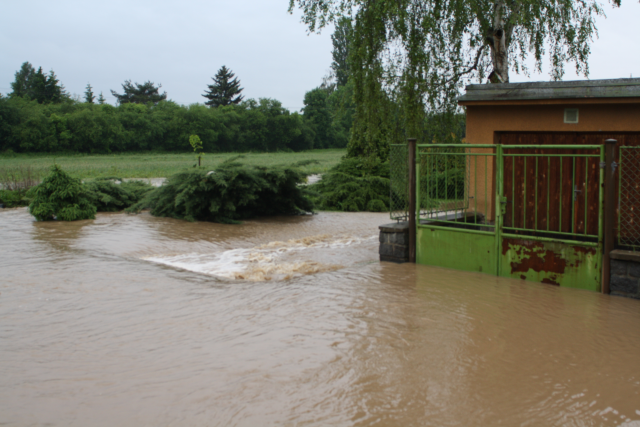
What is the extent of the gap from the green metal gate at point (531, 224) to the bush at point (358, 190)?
9151mm

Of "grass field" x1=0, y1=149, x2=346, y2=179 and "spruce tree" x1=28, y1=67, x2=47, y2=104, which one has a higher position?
"spruce tree" x1=28, y1=67, x2=47, y2=104

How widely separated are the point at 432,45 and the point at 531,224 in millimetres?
6521

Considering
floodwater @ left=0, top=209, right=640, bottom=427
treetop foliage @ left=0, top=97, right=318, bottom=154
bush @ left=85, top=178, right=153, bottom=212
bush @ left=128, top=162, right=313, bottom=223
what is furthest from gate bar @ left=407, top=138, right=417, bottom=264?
treetop foliage @ left=0, top=97, right=318, bottom=154

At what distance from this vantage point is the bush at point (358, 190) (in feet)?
65.6

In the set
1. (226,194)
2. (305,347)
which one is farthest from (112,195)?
(305,347)

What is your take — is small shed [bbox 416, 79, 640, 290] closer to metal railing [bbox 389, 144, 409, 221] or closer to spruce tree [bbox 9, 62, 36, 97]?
metal railing [bbox 389, 144, 409, 221]

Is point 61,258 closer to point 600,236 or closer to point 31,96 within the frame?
point 600,236

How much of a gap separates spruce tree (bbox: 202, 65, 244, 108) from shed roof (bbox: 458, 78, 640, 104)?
322ft

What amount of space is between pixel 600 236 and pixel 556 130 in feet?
10.2

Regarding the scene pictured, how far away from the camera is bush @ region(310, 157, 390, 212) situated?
65.6ft

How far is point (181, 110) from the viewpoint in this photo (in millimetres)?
82500

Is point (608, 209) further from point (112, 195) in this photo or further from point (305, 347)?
point (112, 195)

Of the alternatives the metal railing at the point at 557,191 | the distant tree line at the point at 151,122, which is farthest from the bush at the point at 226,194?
the distant tree line at the point at 151,122

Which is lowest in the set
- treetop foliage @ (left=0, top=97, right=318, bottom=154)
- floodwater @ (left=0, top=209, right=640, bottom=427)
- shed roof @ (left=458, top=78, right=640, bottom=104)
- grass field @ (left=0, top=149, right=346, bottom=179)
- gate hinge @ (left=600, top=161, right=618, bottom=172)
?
floodwater @ (left=0, top=209, right=640, bottom=427)
